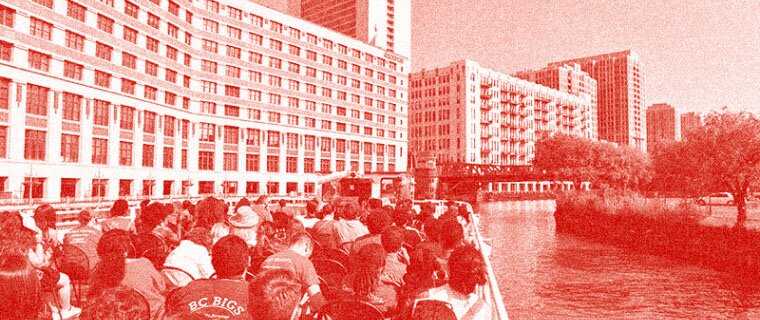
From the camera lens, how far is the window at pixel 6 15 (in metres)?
47.4

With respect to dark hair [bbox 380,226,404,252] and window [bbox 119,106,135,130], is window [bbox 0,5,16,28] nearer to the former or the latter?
window [bbox 119,106,135,130]

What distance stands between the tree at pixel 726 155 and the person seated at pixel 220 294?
41131 mm

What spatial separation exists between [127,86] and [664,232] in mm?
55164

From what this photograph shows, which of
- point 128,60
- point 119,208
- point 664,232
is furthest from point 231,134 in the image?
point 119,208

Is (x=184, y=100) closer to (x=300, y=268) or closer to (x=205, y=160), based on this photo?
(x=205, y=160)

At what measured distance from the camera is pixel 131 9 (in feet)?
207

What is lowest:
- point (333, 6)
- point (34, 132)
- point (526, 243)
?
point (526, 243)

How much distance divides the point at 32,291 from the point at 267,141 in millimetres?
85701

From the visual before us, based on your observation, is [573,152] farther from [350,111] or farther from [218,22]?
[218,22]

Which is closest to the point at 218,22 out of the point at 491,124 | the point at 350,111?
the point at 350,111

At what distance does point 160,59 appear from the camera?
225ft

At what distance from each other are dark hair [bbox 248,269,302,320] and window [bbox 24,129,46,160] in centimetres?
5514

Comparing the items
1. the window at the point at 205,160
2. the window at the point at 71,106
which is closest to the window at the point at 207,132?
the window at the point at 205,160

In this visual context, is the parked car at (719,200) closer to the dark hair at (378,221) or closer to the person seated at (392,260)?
the dark hair at (378,221)
